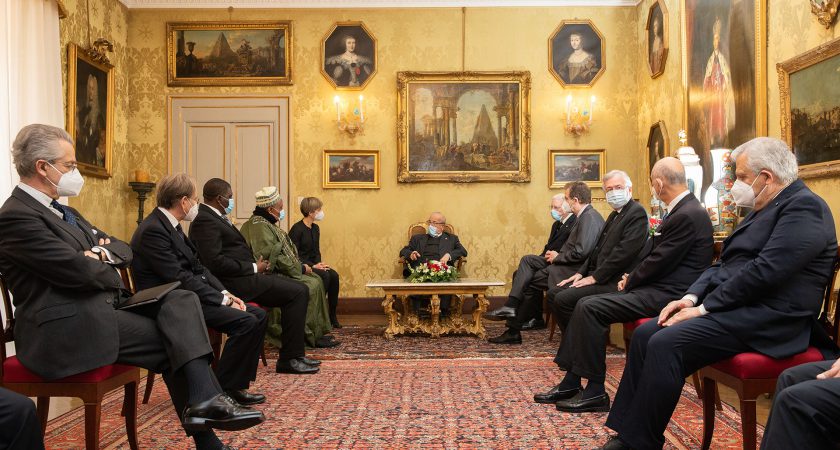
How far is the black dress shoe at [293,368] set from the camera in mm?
6707

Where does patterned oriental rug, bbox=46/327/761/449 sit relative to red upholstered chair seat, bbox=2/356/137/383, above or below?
below

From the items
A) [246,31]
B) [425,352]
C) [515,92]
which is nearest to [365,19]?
Result: [246,31]

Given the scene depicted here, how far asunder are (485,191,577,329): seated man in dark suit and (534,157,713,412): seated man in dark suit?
294 cm

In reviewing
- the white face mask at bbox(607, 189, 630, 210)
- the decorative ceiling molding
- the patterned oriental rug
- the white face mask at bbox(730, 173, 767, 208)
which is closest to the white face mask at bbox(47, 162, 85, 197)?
the patterned oriental rug

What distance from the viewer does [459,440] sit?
442 centimetres

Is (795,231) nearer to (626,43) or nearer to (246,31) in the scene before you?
(626,43)

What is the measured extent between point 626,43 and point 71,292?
32.7ft

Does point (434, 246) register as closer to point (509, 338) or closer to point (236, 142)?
point (509, 338)

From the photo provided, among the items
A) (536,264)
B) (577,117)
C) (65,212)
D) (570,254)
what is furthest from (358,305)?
(65,212)

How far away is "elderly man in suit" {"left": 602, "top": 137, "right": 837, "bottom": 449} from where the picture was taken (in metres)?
3.65

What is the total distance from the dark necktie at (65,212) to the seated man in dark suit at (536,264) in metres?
5.09

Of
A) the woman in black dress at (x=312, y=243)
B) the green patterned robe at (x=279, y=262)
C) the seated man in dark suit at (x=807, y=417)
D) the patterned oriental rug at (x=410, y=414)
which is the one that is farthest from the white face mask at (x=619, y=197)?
the woman in black dress at (x=312, y=243)

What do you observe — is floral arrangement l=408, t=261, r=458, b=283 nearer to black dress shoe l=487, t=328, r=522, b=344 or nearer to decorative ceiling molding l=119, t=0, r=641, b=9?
black dress shoe l=487, t=328, r=522, b=344

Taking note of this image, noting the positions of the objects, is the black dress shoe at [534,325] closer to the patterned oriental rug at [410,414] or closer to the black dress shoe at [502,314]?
the black dress shoe at [502,314]
